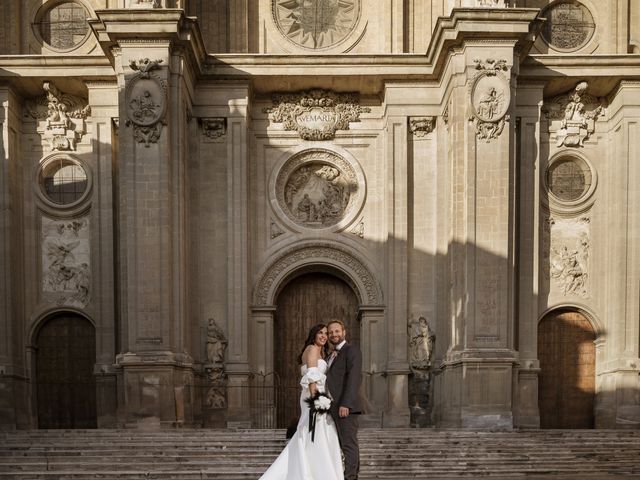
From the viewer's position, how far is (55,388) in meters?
23.8

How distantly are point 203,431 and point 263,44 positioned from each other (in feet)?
36.9

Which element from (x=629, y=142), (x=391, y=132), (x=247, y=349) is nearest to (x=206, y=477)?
(x=247, y=349)

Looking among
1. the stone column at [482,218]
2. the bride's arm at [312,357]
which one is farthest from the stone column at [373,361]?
the bride's arm at [312,357]

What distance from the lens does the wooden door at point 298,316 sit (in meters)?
24.3

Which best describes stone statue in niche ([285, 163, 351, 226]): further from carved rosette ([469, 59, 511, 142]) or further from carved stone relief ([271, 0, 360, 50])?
carved rosette ([469, 59, 511, 142])

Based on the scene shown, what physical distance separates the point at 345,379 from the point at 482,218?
38.0 ft

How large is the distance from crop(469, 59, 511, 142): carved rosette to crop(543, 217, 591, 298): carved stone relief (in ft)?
13.5

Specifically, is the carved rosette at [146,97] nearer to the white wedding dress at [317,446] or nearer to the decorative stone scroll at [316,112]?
the decorative stone scroll at [316,112]

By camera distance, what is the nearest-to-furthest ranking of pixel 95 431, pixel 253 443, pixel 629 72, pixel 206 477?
pixel 206 477
pixel 253 443
pixel 95 431
pixel 629 72

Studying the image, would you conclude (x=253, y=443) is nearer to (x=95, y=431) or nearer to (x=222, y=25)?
(x=95, y=431)

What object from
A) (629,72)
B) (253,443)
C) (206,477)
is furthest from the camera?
(629,72)

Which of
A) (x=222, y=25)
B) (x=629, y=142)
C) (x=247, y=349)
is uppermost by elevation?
(x=222, y=25)

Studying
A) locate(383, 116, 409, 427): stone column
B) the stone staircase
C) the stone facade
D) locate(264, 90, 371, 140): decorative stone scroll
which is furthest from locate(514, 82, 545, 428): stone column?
the stone staircase

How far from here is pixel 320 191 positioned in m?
24.7
